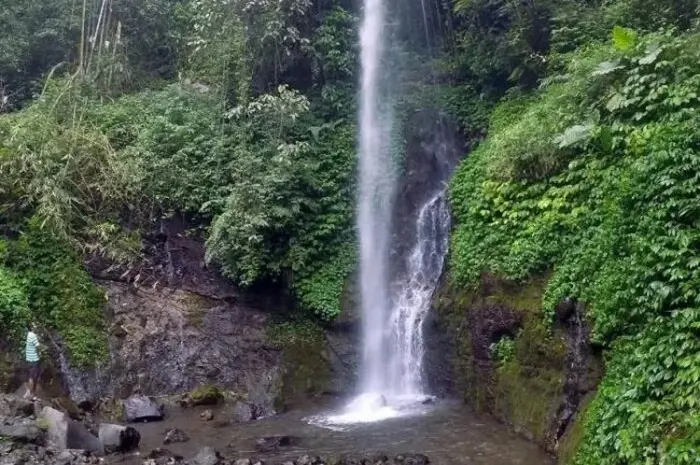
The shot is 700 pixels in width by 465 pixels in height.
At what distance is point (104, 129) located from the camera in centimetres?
1702

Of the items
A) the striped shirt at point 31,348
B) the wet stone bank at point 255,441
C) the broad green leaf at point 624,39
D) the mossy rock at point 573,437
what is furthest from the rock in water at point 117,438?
the broad green leaf at point 624,39

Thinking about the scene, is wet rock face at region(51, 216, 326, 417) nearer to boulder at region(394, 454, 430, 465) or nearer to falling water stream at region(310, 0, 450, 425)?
falling water stream at region(310, 0, 450, 425)

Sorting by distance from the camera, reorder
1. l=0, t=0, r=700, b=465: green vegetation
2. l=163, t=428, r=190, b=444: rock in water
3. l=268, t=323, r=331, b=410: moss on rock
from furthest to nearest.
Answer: l=268, t=323, r=331, b=410: moss on rock
l=163, t=428, r=190, b=444: rock in water
l=0, t=0, r=700, b=465: green vegetation

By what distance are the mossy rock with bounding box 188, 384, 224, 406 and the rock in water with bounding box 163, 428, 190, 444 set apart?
79.4 inches

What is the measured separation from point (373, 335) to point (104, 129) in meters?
8.69

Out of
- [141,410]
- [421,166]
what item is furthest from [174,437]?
[421,166]

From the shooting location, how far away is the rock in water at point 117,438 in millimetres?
10133

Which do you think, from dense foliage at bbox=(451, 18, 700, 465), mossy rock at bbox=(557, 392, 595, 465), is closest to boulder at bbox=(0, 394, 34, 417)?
dense foliage at bbox=(451, 18, 700, 465)

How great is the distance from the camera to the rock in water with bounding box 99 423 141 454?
10133 mm

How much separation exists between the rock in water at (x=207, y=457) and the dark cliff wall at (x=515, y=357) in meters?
4.53

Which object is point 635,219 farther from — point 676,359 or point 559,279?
point 676,359

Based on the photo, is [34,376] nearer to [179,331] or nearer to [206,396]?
[179,331]

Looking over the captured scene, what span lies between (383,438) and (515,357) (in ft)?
8.17

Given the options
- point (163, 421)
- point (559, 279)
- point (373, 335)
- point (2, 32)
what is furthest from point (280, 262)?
point (2, 32)
